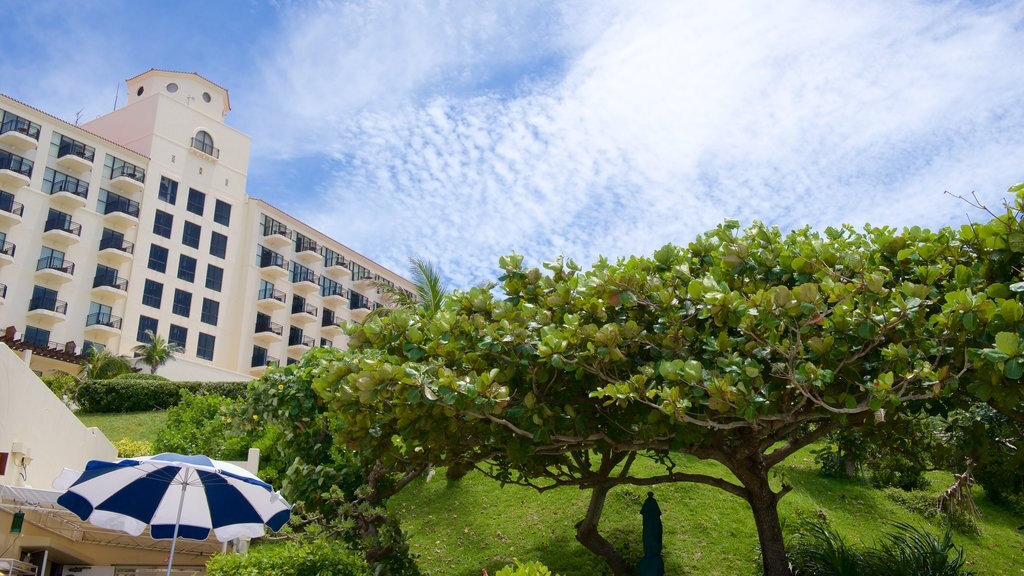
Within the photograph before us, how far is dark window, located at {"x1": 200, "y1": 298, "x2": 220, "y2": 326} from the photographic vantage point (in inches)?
1975

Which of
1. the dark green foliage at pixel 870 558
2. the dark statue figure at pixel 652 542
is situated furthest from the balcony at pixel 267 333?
the dark green foliage at pixel 870 558

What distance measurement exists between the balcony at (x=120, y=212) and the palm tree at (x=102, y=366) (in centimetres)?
837

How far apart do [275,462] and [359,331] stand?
261 inches

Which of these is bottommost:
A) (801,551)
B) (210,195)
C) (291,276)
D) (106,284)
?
(801,551)

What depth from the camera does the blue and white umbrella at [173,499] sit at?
375 inches

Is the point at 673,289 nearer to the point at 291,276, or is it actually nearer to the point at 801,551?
the point at 801,551

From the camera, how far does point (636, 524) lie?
15.6 metres

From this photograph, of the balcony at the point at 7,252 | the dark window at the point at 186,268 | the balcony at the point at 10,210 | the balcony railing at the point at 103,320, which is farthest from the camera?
the dark window at the point at 186,268

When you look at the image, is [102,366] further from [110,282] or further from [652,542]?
[652,542]

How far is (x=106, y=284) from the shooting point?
45562 millimetres

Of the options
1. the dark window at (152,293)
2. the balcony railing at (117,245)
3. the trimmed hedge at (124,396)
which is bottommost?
the trimmed hedge at (124,396)

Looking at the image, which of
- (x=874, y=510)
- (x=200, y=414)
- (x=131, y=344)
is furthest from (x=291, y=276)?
(x=874, y=510)

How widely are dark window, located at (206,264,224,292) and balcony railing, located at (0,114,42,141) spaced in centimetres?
1175

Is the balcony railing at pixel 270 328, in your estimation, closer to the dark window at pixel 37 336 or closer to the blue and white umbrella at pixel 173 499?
the dark window at pixel 37 336
